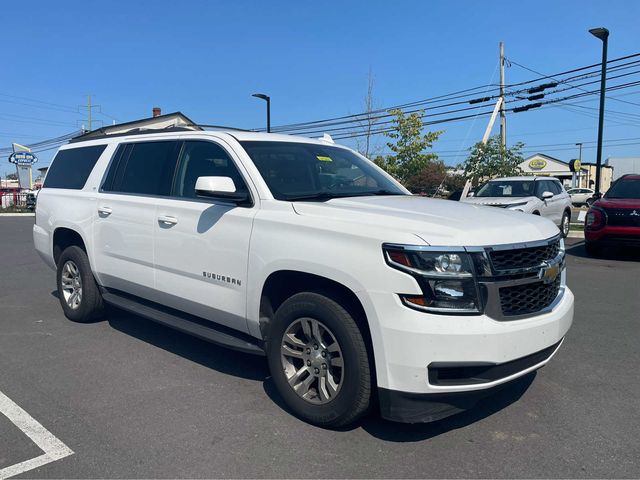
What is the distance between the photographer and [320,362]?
3.40m

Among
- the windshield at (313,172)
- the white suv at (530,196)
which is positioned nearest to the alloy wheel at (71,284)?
the windshield at (313,172)

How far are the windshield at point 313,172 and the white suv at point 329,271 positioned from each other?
16 mm

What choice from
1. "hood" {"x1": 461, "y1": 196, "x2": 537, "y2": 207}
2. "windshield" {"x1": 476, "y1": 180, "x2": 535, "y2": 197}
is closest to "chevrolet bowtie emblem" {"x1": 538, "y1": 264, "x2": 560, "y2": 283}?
"hood" {"x1": 461, "y1": 196, "x2": 537, "y2": 207}

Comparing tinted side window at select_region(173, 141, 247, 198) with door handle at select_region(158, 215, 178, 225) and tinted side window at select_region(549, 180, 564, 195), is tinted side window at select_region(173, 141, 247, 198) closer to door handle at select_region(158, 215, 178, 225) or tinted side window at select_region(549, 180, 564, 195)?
door handle at select_region(158, 215, 178, 225)

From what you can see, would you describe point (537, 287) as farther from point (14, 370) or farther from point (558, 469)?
point (14, 370)

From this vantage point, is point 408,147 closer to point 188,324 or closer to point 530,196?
point 530,196

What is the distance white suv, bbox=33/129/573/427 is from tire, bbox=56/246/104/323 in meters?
0.39

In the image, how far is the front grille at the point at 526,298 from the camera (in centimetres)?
309

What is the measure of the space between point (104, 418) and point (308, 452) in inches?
56.3

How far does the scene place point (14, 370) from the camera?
14.7ft

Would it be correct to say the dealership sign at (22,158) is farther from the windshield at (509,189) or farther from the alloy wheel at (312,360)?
the alloy wheel at (312,360)

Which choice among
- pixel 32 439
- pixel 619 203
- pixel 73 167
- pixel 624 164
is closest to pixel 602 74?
pixel 619 203

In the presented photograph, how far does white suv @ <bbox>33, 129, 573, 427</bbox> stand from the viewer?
2.97 metres

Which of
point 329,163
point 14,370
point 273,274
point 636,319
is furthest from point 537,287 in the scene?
point 14,370
